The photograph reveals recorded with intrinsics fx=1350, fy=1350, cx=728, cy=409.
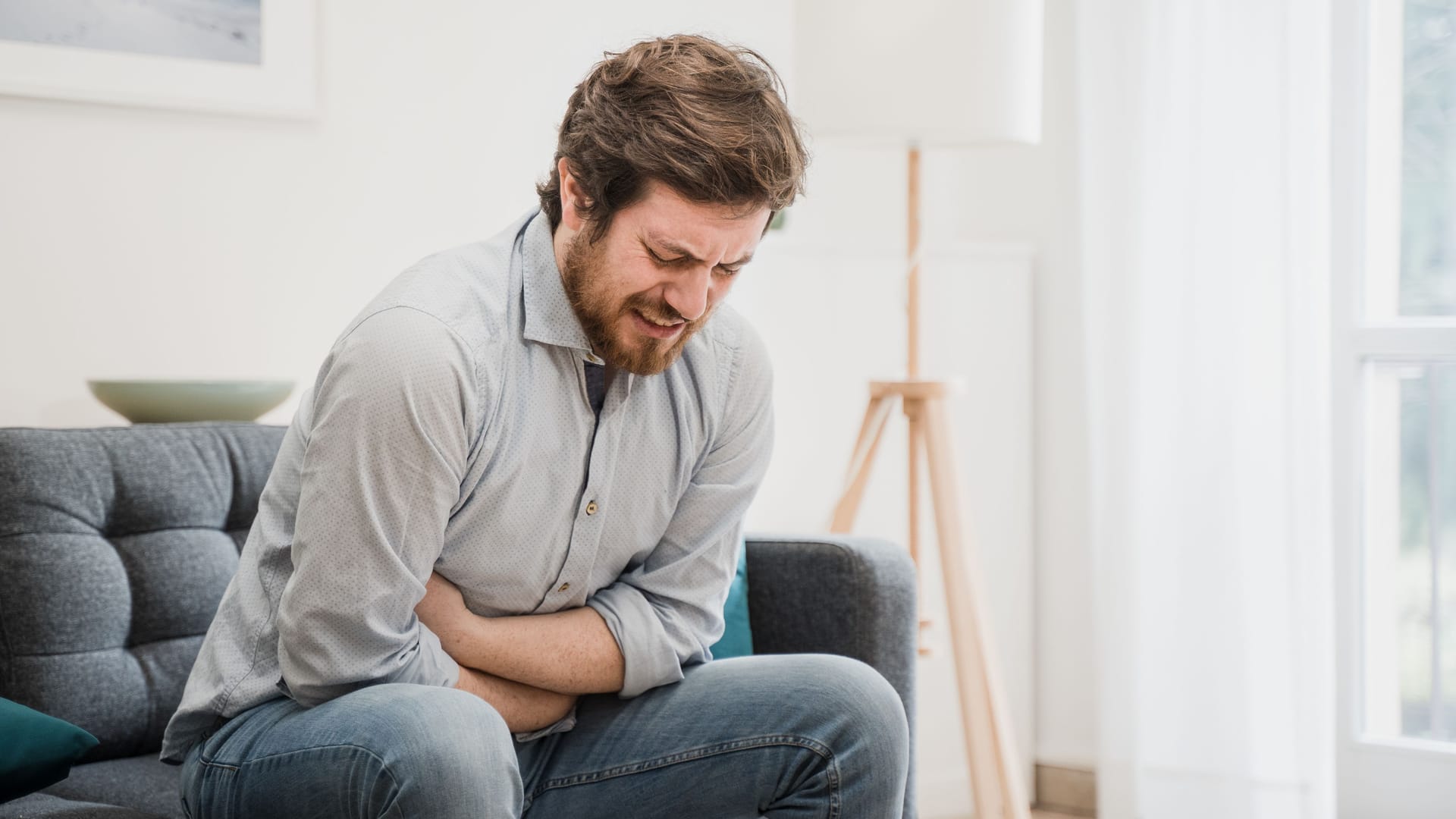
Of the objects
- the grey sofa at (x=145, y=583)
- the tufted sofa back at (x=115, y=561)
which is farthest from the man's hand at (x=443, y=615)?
the tufted sofa back at (x=115, y=561)

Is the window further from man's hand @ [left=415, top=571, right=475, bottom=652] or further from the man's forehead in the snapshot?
man's hand @ [left=415, top=571, right=475, bottom=652]

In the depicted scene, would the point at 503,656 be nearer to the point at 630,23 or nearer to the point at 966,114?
the point at 966,114

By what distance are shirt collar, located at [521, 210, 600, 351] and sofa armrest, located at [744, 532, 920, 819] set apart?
1.75ft

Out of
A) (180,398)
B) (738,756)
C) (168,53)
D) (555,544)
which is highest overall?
(168,53)

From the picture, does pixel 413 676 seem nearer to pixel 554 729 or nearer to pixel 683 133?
pixel 554 729

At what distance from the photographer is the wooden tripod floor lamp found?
6.92 feet

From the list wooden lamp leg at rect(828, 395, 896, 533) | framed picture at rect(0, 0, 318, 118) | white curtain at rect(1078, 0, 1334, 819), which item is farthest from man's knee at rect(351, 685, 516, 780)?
white curtain at rect(1078, 0, 1334, 819)

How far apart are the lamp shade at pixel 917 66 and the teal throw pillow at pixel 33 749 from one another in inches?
53.0

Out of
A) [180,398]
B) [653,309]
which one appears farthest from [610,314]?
[180,398]

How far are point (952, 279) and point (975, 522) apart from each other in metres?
0.51

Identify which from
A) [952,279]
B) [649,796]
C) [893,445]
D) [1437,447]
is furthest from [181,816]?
[1437,447]

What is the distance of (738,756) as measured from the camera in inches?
55.5

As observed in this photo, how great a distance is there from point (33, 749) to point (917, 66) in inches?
60.0

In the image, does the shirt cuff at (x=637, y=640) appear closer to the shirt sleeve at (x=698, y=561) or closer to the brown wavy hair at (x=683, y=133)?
the shirt sleeve at (x=698, y=561)
